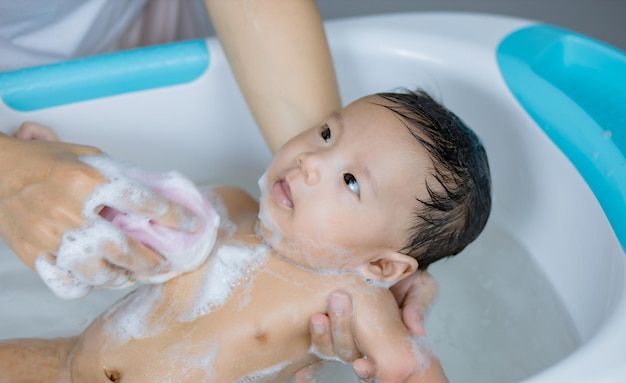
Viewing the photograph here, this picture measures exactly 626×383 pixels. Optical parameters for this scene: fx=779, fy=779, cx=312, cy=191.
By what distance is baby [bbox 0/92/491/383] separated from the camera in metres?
0.96

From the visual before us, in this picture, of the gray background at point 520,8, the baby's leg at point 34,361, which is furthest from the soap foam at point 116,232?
the gray background at point 520,8

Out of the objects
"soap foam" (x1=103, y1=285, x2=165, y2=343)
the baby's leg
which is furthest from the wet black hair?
the baby's leg

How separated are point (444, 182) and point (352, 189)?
113mm

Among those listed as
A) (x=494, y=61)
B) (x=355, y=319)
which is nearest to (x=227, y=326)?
(x=355, y=319)

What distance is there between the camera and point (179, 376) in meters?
0.97

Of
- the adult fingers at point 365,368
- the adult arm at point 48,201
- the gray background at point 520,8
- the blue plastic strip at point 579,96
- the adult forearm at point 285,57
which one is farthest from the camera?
the gray background at point 520,8

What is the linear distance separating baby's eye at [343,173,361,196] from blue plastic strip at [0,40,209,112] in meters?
0.43

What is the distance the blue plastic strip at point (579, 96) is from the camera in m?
1.06

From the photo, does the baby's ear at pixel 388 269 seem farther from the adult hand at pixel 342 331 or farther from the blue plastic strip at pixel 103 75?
the blue plastic strip at pixel 103 75

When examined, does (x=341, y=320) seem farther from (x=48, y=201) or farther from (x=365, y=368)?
(x=48, y=201)

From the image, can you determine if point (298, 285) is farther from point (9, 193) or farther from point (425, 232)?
point (9, 193)

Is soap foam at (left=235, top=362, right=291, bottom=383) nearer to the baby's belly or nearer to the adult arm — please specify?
the baby's belly

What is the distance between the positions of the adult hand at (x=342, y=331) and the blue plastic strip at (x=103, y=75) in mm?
495

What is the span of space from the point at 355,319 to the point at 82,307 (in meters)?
0.47
